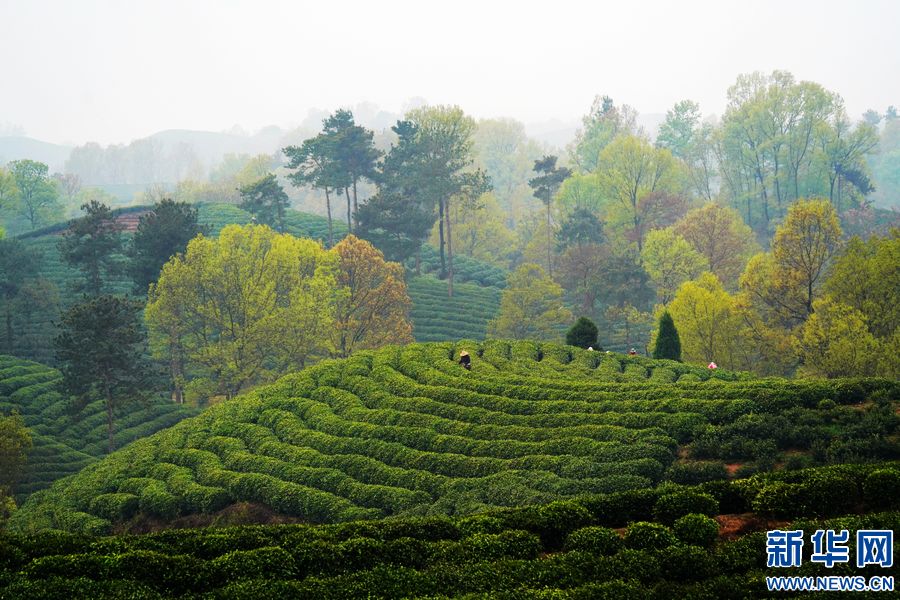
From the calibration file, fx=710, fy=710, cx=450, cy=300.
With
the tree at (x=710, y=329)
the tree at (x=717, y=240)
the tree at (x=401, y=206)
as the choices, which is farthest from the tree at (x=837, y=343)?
the tree at (x=401, y=206)

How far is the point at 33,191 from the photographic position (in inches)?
3903

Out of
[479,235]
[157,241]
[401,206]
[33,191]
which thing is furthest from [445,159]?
[33,191]

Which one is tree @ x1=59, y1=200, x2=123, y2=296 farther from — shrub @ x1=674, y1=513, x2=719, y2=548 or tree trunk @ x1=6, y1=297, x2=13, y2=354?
shrub @ x1=674, y1=513, x2=719, y2=548

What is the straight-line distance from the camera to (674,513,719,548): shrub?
14.4m

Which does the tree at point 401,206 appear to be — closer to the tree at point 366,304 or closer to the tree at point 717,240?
the tree at point 366,304

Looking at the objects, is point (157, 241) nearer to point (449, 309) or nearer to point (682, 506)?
point (449, 309)

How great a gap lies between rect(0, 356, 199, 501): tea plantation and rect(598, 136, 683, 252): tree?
182 ft

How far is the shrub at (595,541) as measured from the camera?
571 inches

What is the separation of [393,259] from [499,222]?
2829 centimetres

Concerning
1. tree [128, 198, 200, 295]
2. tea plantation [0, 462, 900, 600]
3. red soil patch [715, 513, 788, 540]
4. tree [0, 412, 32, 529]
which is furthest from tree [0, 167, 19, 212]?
red soil patch [715, 513, 788, 540]

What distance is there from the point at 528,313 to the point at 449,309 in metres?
12.8

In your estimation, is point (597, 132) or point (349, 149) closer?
point (349, 149)

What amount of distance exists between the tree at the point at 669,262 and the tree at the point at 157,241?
41.6 meters

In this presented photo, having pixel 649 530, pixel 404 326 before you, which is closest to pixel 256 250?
pixel 404 326
